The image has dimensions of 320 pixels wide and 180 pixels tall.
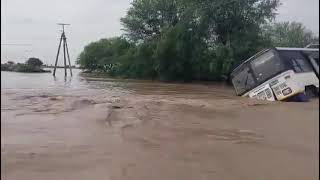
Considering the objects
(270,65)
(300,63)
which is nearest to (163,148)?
(270,65)

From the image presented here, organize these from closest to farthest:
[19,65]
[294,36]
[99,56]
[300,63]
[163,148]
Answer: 1. [300,63]
2. [19,65]
3. [163,148]
4. [294,36]
5. [99,56]

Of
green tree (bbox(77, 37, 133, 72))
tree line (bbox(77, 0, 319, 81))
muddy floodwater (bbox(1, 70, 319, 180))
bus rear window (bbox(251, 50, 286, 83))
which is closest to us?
muddy floodwater (bbox(1, 70, 319, 180))

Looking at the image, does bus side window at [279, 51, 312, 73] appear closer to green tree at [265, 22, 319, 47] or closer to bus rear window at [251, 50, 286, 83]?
green tree at [265, 22, 319, 47]

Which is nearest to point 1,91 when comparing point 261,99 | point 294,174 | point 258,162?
point 294,174

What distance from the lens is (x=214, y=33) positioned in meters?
25.2

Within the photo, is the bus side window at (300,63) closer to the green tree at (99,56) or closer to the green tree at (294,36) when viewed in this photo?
the green tree at (294,36)

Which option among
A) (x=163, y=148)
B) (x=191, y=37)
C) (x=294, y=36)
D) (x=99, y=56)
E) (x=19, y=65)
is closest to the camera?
(x=19, y=65)

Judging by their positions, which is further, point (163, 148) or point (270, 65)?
point (163, 148)

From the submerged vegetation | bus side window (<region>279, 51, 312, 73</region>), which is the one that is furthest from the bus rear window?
the submerged vegetation

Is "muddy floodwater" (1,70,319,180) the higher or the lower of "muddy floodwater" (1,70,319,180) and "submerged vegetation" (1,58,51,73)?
the lower

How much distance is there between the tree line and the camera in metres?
22.6

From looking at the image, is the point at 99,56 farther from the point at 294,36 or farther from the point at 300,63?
the point at 300,63

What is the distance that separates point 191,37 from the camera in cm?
2620

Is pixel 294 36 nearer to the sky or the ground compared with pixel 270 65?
nearer to the sky
